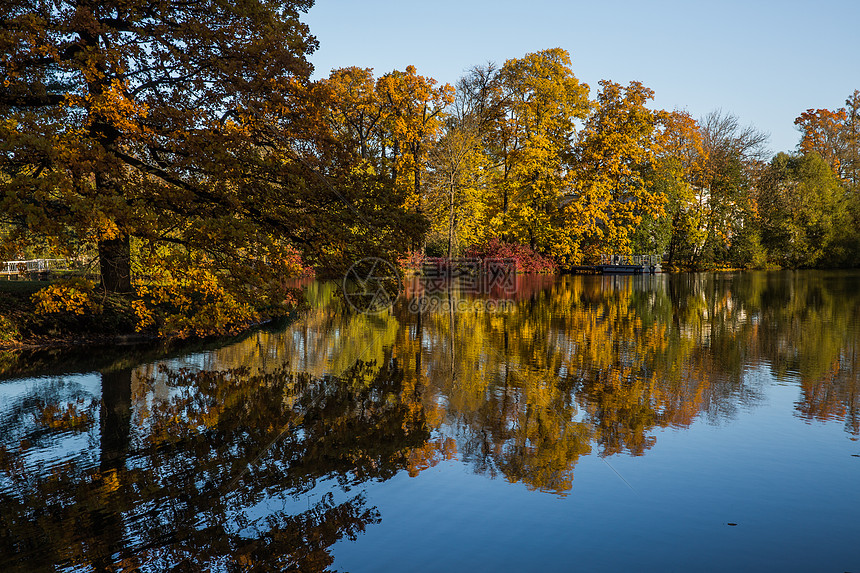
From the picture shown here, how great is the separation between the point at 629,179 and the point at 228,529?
5045cm

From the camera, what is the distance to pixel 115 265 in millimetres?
14898

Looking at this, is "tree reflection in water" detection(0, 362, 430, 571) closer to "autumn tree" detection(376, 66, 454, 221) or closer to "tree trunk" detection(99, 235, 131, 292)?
"tree trunk" detection(99, 235, 131, 292)

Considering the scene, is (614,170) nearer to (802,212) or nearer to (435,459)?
(802,212)

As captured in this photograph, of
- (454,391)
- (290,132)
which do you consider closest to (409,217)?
(290,132)

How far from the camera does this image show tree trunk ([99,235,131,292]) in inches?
559

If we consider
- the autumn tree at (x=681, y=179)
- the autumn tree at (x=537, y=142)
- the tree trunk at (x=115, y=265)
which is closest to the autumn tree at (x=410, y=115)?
the autumn tree at (x=537, y=142)

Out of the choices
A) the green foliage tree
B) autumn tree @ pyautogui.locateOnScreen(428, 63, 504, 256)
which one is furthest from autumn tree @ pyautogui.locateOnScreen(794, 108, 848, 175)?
autumn tree @ pyautogui.locateOnScreen(428, 63, 504, 256)

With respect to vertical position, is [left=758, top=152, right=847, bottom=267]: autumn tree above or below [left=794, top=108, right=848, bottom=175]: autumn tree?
below

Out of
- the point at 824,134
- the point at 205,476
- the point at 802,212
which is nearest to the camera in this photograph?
the point at 205,476

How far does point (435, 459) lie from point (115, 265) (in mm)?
11116

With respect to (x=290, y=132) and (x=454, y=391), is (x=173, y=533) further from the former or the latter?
(x=290, y=132)

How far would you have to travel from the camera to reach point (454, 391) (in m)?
10.6

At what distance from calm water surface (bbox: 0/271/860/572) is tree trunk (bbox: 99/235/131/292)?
7.66ft

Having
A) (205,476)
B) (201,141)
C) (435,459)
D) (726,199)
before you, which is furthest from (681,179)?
(205,476)
